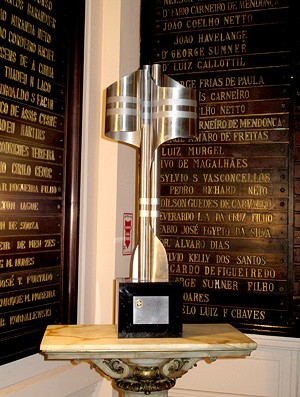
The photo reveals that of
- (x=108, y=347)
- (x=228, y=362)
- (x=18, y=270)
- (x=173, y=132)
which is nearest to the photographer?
(x=108, y=347)

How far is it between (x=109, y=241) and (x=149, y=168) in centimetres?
80

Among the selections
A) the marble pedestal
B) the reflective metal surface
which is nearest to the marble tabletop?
the marble pedestal

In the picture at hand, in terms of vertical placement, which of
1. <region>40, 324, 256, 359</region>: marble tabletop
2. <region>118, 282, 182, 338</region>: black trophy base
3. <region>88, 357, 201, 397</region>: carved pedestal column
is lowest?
<region>88, 357, 201, 397</region>: carved pedestal column

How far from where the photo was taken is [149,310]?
1.93 m

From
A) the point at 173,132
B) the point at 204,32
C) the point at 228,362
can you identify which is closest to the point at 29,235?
the point at 173,132

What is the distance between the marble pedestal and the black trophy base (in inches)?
1.6

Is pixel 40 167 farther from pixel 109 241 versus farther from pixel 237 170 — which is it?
pixel 237 170

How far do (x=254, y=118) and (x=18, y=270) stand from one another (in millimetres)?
1500

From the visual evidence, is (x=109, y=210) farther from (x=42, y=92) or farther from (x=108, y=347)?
(x=108, y=347)

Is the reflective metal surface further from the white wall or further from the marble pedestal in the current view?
the white wall

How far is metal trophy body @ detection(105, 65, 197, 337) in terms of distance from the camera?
1930mm

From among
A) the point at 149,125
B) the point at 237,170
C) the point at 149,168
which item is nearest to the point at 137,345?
the point at 149,168

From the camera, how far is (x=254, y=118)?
2.88 metres

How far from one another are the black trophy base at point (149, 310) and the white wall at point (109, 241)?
802 mm
